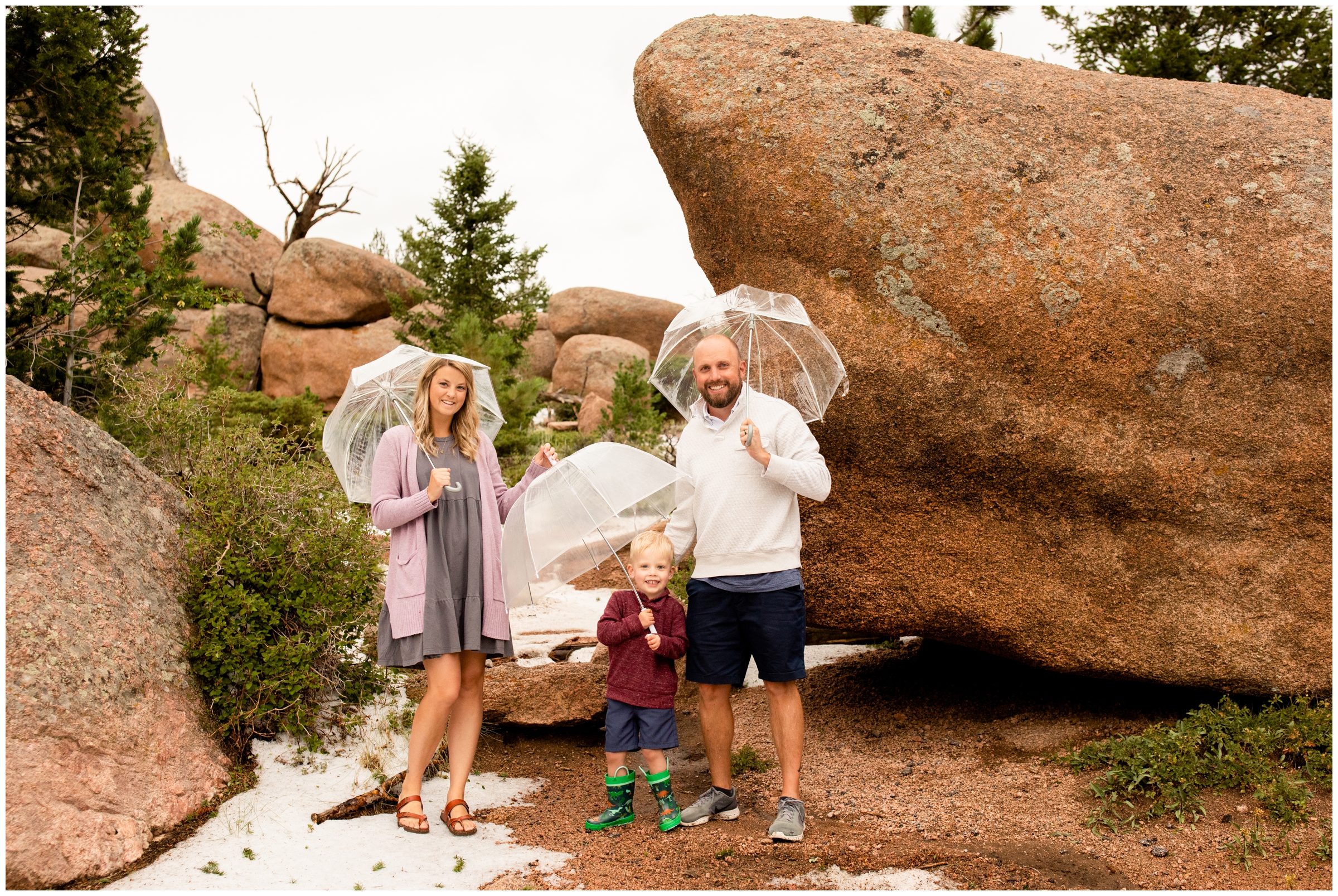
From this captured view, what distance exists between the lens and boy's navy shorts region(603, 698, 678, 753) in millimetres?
4023

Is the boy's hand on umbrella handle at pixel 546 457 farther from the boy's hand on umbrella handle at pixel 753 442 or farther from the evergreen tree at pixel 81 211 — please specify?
the evergreen tree at pixel 81 211

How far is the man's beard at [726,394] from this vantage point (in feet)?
13.1

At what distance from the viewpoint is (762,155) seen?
460 centimetres

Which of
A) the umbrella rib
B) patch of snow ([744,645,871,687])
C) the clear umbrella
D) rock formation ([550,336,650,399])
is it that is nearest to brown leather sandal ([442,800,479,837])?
the clear umbrella

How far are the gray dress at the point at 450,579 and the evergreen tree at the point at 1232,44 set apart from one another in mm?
12726

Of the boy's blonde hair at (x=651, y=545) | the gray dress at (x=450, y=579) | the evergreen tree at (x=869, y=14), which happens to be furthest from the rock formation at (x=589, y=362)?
→ the boy's blonde hair at (x=651, y=545)

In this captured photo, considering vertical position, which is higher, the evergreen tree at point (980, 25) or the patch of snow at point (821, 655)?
the evergreen tree at point (980, 25)

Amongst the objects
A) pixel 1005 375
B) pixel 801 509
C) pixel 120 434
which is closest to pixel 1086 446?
pixel 1005 375

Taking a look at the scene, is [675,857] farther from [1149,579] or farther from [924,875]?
[1149,579]

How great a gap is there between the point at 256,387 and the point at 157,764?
15020mm

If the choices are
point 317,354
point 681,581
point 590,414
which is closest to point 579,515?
point 681,581

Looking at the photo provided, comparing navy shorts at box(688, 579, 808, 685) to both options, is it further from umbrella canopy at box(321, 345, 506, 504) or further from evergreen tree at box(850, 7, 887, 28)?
evergreen tree at box(850, 7, 887, 28)

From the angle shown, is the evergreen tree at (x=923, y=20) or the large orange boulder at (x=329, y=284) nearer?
the evergreen tree at (x=923, y=20)

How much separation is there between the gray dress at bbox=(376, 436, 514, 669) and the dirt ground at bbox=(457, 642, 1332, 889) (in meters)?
0.89
